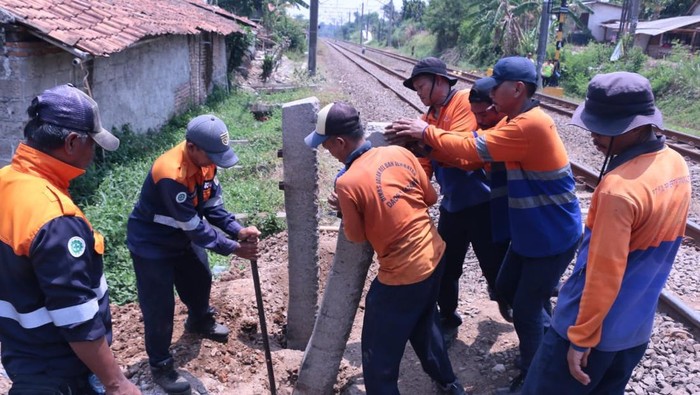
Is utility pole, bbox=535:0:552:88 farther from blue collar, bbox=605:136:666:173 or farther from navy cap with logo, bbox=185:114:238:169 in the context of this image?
blue collar, bbox=605:136:666:173

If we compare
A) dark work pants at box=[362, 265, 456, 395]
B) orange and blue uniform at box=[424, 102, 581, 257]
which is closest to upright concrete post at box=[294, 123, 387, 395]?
dark work pants at box=[362, 265, 456, 395]

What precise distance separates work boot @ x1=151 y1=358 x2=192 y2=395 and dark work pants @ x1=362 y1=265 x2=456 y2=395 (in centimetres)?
126

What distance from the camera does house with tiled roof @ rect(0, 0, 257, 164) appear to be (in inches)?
247

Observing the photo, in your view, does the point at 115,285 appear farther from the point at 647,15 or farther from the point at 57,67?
the point at 647,15

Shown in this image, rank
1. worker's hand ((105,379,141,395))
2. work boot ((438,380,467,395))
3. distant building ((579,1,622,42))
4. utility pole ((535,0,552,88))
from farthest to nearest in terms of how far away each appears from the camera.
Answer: distant building ((579,1,622,42))
utility pole ((535,0,552,88))
work boot ((438,380,467,395))
worker's hand ((105,379,141,395))

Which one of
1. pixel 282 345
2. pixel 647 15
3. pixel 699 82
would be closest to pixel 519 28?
pixel 699 82

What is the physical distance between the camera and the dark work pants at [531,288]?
3.05m

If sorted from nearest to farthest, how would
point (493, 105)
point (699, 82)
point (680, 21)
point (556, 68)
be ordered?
point (493, 105)
point (699, 82)
point (556, 68)
point (680, 21)

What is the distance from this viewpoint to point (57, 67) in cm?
713

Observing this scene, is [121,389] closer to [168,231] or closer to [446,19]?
[168,231]

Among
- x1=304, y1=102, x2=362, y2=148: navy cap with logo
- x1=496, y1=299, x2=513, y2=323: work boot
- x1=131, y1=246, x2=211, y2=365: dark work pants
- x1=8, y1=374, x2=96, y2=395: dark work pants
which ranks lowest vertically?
x1=496, y1=299, x2=513, y2=323: work boot

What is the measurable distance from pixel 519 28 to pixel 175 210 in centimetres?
3116

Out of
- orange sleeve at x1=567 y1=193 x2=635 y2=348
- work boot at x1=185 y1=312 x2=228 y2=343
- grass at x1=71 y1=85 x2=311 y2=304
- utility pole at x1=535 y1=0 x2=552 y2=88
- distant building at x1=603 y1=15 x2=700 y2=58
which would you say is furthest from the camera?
distant building at x1=603 y1=15 x2=700 y2=58

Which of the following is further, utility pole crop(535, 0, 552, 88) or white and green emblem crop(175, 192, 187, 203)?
utility pole crop(535, 0, 552, 88)
